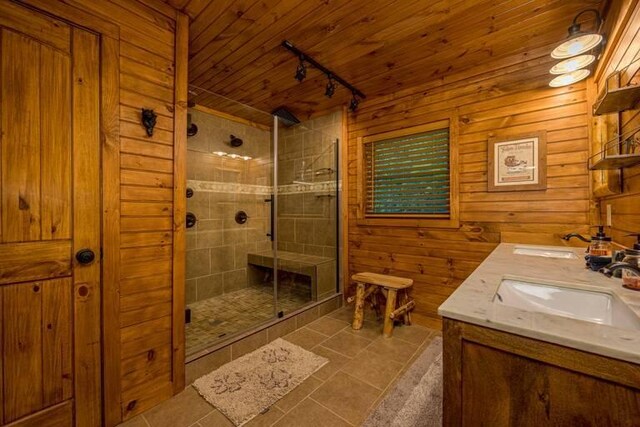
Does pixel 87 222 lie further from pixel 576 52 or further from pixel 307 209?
pixel 576 52

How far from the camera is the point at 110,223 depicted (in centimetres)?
148

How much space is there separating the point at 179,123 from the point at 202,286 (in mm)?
2158

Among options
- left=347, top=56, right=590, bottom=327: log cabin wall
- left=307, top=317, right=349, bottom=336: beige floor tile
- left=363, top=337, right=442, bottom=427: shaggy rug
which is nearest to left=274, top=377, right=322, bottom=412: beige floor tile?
left=363, top=337, right=442, bottom=427: shaggy rug

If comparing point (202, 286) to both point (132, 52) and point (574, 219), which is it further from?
point (574, 219)

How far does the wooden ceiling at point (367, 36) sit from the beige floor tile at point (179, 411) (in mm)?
2468

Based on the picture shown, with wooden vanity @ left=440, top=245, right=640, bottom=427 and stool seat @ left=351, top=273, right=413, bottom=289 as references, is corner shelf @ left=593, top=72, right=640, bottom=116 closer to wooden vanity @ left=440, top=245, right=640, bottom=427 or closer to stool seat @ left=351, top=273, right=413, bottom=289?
wooden vanity @ left=440, top=245, right=640, bottom=427

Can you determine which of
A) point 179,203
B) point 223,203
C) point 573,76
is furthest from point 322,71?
point 223,203

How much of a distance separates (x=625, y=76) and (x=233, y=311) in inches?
134

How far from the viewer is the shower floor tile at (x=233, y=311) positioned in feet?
7.59

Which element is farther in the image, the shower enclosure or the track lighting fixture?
the shower enclosure

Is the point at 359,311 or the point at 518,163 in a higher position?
the point at 518,163

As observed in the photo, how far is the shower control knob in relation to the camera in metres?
1.39

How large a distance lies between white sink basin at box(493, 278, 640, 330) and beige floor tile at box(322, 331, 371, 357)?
142 centimetres

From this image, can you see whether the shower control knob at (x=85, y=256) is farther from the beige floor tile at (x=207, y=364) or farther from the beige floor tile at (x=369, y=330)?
the beige floor tile at (x=369, y=330)
